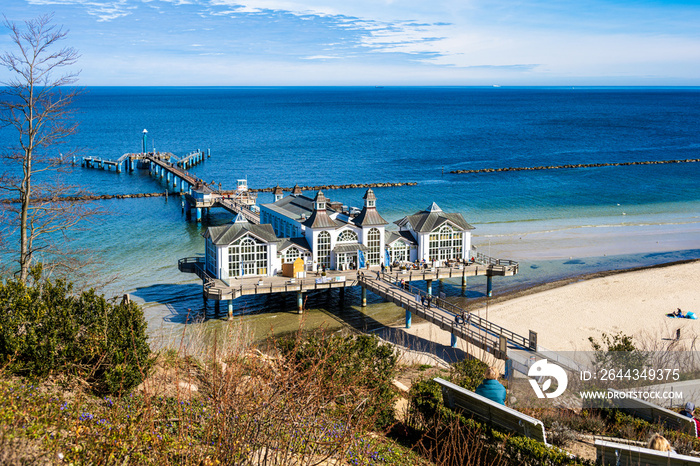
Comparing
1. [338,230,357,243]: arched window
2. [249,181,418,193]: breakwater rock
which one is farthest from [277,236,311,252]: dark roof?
[249,181,418,193]: breakwater rock

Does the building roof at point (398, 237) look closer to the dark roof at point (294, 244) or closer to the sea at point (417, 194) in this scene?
the sea at point (417, 194)

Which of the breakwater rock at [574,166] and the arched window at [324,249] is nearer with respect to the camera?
the arched window at [324,249]

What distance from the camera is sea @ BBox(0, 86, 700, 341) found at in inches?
1649

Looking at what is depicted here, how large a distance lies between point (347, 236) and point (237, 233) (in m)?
7.77

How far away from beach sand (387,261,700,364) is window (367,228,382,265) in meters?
7.31

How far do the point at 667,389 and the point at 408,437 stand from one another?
9.73 m

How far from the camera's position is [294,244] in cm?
4172

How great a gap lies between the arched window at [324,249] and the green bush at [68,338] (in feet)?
81.7

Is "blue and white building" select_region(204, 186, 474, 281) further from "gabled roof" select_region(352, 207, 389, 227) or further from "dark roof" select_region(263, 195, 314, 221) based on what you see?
"dark roof" select_region(263, 195, 314, 221)

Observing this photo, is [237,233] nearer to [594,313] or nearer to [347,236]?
[347,236]

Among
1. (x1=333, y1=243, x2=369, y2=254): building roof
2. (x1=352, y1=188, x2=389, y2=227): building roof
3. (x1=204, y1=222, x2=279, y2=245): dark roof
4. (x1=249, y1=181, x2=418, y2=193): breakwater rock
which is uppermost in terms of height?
(x1=352, y1=188, x2=389, y2=227): building roof

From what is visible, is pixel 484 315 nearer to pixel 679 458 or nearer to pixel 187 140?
pixel 679 458

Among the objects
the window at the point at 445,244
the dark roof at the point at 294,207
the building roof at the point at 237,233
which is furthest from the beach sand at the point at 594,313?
the dark roof at the point at 294,207

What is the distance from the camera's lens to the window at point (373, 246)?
4300 cm
